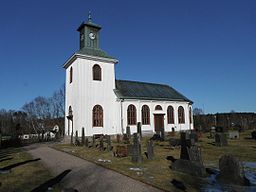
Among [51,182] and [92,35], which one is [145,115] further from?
[51,182]

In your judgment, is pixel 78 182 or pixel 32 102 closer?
pixel 78 182

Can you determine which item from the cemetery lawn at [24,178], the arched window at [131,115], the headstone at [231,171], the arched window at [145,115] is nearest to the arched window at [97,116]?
the arched window at [131,115]

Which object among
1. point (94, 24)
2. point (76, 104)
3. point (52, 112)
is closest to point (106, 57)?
point (94, 24)

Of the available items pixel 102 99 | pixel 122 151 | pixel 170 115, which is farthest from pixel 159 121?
pixel 122 151

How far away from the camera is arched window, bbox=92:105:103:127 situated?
81.6 feet

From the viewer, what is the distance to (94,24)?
93.6ft

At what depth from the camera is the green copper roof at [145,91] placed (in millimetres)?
28333

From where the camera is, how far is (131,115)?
27.4 metres

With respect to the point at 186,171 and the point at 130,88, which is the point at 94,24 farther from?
the point at 186,171

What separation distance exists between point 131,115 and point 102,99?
4.34 m

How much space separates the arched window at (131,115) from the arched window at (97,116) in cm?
365

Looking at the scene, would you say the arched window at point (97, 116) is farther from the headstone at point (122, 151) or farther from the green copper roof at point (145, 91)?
the headstone at point (122, 151)

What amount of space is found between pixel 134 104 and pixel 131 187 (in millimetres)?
21209

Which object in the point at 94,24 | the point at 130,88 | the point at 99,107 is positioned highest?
the point at 94,24
